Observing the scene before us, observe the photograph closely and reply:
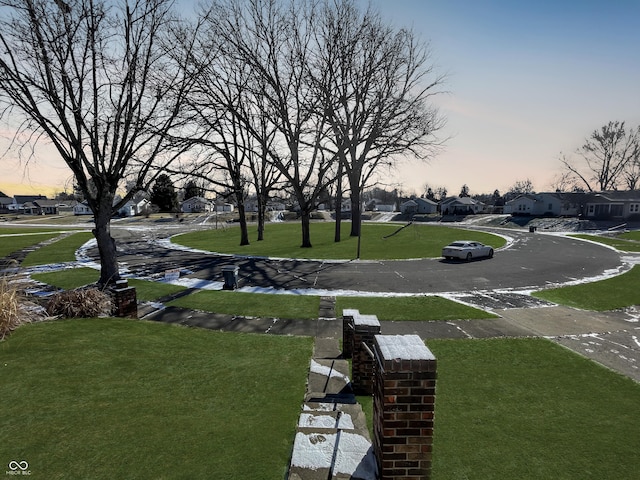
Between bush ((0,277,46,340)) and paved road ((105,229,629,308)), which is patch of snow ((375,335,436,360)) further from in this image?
paved road ((105,229,629,308))

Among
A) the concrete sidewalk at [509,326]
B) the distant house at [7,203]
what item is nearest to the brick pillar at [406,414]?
the concrete sidewalk at [509,326]

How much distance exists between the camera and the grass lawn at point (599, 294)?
542 inches

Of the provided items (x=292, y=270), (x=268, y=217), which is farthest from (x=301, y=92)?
(x=268, y=217)

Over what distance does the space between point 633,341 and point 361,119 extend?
25.5 m

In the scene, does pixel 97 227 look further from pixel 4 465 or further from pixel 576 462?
pixel 576 462

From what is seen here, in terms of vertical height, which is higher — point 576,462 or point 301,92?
point 301,92

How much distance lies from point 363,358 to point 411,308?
6989 millimetres

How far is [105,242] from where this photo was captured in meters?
15.8

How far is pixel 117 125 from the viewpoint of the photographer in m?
14.4

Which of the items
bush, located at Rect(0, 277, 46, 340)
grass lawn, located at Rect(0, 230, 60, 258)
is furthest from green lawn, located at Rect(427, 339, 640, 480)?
grass lawn, located at Rect(0, 230, 60, 258)

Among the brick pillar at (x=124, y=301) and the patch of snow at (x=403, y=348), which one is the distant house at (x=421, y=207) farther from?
the patch of snow at (x=403, y=348)

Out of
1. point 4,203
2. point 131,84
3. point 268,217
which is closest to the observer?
point 131,84

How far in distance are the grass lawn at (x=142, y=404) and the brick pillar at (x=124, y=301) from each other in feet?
6.35

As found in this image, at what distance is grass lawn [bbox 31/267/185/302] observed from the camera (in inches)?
597
